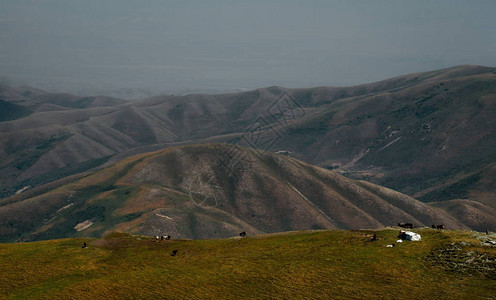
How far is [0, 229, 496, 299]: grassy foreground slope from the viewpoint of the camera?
4775 centimetres

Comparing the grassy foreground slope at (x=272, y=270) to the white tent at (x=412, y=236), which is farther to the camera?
the white tent at (x=412, y=236)

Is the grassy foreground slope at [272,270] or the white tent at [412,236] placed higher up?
the white tent at [412,236]

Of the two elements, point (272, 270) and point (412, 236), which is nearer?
point (272, 270)

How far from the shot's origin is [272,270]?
55.7 meters

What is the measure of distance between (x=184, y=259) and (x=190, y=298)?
15.9 meters

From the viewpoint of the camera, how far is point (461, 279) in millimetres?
47094

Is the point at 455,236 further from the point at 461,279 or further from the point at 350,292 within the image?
the point at 350,292

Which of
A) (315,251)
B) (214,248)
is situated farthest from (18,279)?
(315,251)

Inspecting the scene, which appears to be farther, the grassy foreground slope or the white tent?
the white tent

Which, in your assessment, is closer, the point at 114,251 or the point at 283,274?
the point at 283,274

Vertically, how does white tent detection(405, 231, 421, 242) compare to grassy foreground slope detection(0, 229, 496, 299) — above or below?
above

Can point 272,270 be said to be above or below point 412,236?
below

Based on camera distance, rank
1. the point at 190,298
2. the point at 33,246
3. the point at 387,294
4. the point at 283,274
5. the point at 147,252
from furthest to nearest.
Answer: the point at 33,246, the point at 147,252, the point at 283,274, the point at 190,298, the point at 387,294

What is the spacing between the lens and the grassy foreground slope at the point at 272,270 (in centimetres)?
4775
